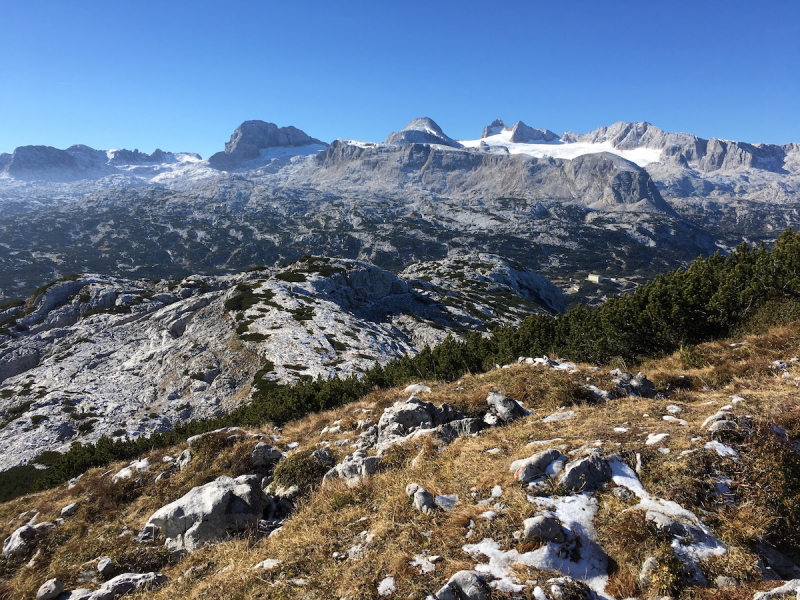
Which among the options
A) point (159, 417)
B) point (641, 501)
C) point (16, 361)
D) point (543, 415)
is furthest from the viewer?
point (16, 361)

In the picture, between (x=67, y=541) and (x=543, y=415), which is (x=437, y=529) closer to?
(x=543, y=415)

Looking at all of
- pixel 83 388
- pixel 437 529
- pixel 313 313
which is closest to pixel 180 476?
pixel 437 529

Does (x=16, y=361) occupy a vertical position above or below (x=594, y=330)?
below

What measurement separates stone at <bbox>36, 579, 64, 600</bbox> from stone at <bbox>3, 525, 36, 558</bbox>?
4.07m

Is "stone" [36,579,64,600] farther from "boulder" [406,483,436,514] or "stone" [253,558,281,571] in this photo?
"boulder" [406,483,436,514]

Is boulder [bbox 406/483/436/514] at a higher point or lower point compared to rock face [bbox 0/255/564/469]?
higher

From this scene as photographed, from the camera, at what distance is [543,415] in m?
13.4

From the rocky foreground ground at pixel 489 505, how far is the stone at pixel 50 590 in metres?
0.04

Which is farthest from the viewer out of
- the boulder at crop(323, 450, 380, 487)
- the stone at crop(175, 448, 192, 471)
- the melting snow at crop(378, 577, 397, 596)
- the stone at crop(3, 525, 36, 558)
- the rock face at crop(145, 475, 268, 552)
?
the stone at crop(175, 448, 192, 471)

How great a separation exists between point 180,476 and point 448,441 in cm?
1062

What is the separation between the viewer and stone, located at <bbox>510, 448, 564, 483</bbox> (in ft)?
28.7

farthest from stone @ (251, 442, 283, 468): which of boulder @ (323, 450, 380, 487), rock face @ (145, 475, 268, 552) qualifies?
boulder @ (323, 450, 380, 487)

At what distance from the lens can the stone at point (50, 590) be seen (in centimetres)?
922

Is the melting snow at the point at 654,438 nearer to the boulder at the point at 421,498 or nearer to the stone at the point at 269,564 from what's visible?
the boulder at the point at 421,498
